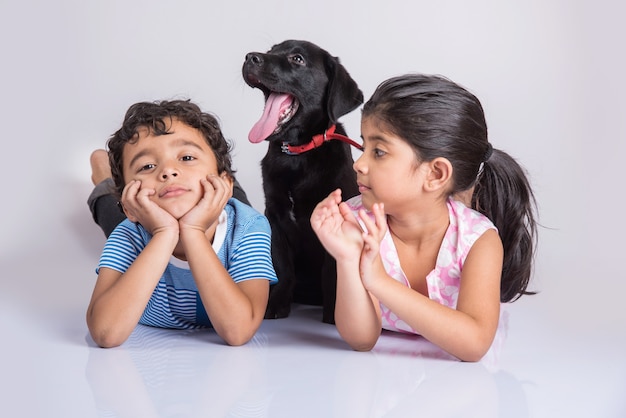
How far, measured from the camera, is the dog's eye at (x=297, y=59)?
2391 millimetres

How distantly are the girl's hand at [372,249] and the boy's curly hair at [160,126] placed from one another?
0.52m

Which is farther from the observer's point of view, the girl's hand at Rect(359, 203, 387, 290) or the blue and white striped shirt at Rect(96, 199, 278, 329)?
the blue and white striped shirt at Rect(96, 199, 278, 329)

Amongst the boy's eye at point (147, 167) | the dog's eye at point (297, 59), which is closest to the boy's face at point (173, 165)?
the boy's eye at point (147, 167)

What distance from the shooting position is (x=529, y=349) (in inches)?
83.1

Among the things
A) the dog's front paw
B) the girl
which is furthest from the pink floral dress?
the dog's front paw

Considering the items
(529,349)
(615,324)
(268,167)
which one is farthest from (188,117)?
(615,324)

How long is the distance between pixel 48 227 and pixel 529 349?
196cm

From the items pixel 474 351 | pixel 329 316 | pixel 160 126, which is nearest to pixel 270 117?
pixel 160 126

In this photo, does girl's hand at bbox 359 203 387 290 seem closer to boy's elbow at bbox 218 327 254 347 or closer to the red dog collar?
boy's elbow at bbox 218 327 254 347

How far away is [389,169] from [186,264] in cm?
56

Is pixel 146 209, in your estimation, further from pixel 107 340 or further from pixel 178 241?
pixel 107 340

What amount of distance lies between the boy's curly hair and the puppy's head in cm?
14

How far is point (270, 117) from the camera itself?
239 cm

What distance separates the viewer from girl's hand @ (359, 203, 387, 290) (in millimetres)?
1850
